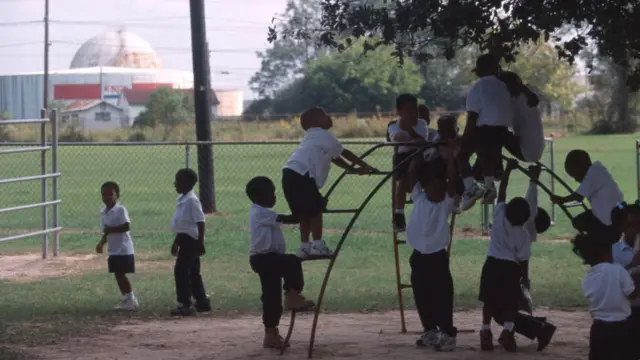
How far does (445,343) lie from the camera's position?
30.2ft

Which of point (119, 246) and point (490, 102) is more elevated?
point (490, 102)

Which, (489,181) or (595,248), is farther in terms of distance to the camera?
(489,181)

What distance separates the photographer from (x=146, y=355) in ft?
31.0

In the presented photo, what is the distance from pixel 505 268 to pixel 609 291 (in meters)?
2.27

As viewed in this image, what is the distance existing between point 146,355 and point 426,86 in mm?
53720

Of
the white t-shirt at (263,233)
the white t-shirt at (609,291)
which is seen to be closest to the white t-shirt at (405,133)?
the white t-shirt at (263,233)

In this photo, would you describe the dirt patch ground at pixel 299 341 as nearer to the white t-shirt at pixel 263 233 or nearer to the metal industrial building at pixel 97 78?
the white t-shirt at pixel 263 233

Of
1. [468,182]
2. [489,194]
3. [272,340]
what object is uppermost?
[468,182]

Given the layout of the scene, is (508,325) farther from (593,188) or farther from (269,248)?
(269,248)

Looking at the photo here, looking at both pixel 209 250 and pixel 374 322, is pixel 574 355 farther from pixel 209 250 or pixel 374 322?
pixel 209 250

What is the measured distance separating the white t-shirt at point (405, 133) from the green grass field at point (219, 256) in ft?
8.73

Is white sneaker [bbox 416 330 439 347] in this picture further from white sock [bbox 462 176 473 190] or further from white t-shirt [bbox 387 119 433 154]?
white t-shirt [bbox 387 119 433 154]

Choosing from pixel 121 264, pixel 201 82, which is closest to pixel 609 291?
pixel 121 264

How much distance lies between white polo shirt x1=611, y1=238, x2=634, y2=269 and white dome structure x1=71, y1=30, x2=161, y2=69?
3728 inches
